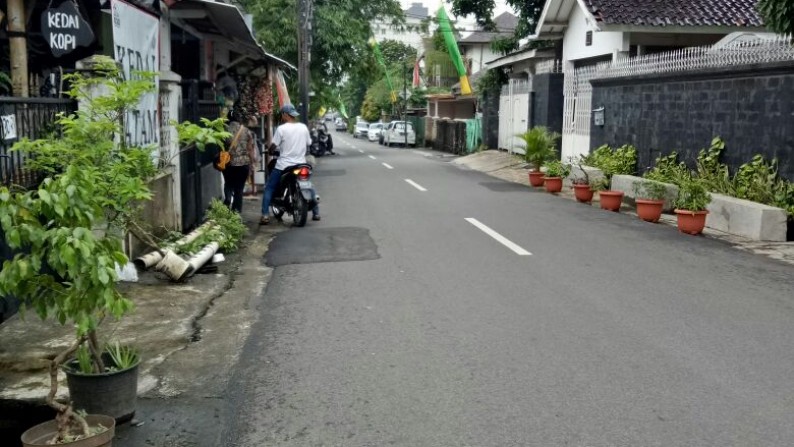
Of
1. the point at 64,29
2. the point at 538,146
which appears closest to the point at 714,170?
the point at 538,146

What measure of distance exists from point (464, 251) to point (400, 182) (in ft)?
33.6

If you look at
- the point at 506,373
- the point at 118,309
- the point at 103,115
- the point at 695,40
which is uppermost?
the point at 695,40

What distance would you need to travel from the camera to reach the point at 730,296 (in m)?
7.27

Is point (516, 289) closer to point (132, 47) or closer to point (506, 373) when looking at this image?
point (506, 373)

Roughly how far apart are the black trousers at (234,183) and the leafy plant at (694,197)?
6.51 meters

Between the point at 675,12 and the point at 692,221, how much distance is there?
1034 cm

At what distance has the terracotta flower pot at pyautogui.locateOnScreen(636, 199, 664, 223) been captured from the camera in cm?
1238

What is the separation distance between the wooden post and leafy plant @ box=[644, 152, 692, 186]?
10497 millimetres

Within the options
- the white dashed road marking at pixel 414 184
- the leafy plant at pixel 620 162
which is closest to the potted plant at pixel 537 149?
the leafy plant at pixel 620 162

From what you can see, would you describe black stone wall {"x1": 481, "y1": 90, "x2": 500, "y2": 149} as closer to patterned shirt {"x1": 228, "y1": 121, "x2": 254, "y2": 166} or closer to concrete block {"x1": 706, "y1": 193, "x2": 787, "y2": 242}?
concrete block {"x1": 706, "y1": 193, "x2": 787, "y2": 242}

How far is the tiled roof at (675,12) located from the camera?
19.1 meters

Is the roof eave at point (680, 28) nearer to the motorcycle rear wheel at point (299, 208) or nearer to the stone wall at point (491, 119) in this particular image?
the motorcycle rear wheel at point (299, 208)

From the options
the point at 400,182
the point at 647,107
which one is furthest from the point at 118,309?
the point at 400,182

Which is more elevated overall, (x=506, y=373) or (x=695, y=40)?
(x=695, y=40)
